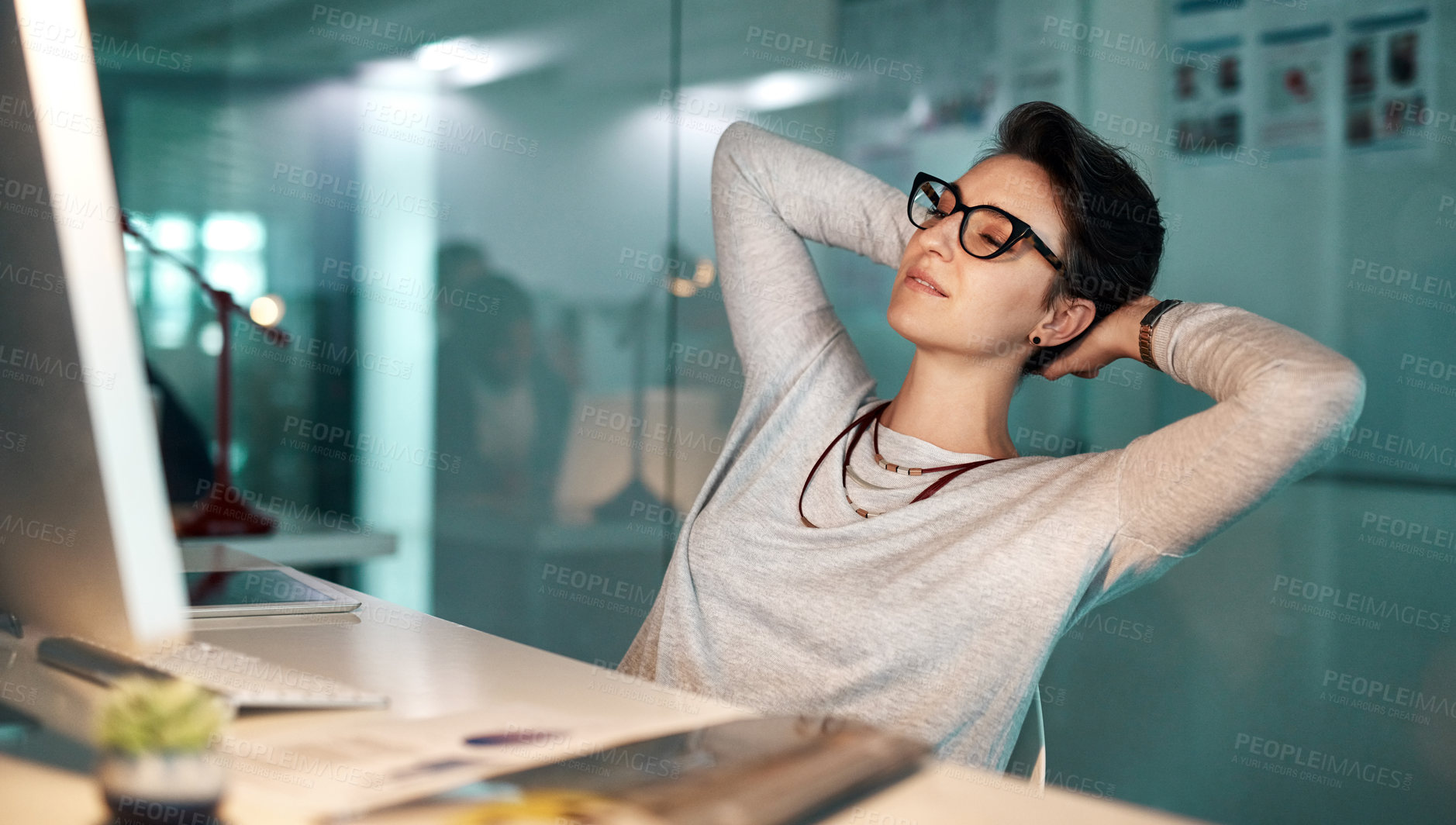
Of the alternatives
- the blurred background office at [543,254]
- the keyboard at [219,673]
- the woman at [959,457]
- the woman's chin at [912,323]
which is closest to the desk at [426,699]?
the keyboard at [219,673]

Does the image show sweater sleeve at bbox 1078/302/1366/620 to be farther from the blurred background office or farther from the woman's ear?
the blurred background office

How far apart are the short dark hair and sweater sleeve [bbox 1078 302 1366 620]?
178 mm

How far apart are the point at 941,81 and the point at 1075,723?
1.31 metres

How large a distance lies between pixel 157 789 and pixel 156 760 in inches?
0.5

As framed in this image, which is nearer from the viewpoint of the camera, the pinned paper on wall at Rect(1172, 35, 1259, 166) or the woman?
the woman

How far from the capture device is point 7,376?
73 cm

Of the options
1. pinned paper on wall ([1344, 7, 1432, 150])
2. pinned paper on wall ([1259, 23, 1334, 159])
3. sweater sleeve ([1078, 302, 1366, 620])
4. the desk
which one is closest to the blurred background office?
pinned paper on wall ([1259, 23, 1334, 159])

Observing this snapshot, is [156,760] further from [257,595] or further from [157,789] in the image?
[257,595]

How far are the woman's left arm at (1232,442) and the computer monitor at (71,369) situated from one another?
0.87m

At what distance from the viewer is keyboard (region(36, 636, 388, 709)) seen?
73 cm

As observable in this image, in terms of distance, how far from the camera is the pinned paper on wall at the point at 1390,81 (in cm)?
174

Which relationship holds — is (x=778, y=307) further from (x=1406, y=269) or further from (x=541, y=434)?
(x=541, y=434)

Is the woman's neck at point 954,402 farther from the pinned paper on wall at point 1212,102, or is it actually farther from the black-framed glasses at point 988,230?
the pinned paper on wall at point 1212,102

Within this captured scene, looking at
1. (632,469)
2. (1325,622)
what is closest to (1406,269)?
(1325,622)
